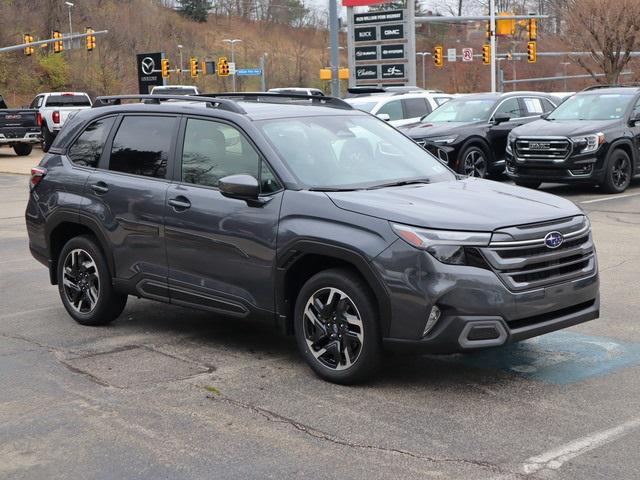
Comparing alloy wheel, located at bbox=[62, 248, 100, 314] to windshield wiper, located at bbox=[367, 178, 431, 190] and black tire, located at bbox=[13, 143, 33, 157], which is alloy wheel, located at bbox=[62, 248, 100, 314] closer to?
windshield wiper, located at bbox=[367, 178, 431, 190]

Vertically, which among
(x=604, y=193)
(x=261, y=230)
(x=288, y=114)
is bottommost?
(x=604, y=193)

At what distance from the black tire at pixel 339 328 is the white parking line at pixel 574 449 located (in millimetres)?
1258

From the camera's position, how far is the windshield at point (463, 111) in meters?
17.5

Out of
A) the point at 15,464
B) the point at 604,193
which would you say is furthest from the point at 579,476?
the point at 604,193

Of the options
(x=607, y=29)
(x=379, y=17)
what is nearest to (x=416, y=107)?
(x=379, y=17)

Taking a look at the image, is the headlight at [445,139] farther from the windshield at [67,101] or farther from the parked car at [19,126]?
the windshield at [67,101]

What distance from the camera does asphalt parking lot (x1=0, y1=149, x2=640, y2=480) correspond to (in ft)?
14.3

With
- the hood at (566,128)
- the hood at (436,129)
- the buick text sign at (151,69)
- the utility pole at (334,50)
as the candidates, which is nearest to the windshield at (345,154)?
the hood at (566,128)

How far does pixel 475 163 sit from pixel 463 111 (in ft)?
4.23

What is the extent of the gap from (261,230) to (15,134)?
87.2 feet

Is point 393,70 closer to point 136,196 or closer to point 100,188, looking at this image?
point 100,188

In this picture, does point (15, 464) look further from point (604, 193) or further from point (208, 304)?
point (604, 193)

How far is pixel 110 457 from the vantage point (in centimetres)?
450

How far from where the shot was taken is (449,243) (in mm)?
5078
